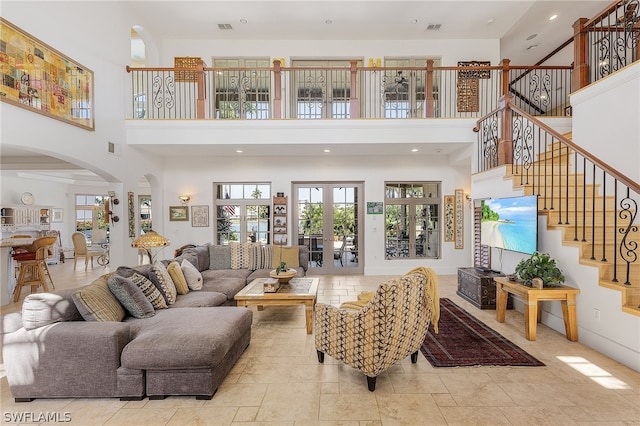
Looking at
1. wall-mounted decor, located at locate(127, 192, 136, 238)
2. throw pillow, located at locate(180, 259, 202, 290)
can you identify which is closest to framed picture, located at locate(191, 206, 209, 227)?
wall-mounted decor, located at locate(127, 192, 136, 238)

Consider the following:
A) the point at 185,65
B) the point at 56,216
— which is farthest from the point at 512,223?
the point at 56,216

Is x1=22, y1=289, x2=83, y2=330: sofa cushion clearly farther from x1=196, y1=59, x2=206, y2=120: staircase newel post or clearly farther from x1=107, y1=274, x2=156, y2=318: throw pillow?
x1=196, y1=59, x2=206, y2=120: staircase newel post

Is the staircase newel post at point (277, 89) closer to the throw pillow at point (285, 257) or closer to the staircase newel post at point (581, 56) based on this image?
the throw pillow at point (285, 257)

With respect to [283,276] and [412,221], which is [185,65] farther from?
[412,221]

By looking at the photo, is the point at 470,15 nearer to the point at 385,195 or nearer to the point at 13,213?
the point at 385,195

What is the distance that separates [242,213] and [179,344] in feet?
17.4

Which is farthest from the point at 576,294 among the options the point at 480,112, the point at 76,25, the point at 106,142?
the point at 76,25

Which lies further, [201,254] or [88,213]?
[88,213]

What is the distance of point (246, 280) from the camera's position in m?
4.88

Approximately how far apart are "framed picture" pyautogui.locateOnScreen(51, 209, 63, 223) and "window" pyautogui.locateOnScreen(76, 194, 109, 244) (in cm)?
68

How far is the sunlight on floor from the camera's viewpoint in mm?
2496

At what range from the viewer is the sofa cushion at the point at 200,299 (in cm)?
343

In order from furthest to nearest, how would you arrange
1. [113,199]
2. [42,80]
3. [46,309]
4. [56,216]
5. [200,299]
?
[56,216] → [113,199] → [42,80] → [200,299] → [46,309]

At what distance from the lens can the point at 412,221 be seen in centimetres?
728
